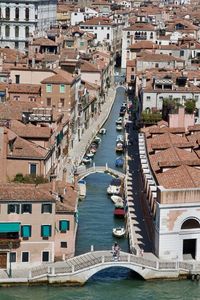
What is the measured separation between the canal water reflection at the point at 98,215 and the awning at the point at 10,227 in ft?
8.48

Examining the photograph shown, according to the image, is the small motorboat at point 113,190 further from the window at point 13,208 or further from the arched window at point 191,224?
the window at point 13,208

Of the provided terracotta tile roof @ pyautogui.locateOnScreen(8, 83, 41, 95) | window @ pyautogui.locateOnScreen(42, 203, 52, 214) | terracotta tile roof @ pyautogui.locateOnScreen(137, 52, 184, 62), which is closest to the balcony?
window @ pyautogui.locateOnScreen(42, 203, 52, 214)

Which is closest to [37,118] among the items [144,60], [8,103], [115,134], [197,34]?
[8,103]

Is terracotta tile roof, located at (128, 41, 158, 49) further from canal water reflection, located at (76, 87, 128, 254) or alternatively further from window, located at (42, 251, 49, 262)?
window, located at (42, 251, 49, 262)

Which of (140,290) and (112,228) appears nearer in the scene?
(140,290)

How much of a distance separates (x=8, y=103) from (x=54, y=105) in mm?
3702

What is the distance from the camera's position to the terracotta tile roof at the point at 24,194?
63.7 feet

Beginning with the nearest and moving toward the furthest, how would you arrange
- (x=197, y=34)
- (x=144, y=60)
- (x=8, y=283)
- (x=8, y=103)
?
(x=8, y=283), (x=8, y=103), (x=144, y=60), (x=197, y=34)

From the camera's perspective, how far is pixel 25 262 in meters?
19.5

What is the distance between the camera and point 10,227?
63.8 ft

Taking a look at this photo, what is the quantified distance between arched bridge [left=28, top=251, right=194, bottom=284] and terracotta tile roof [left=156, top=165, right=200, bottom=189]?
1.92 m

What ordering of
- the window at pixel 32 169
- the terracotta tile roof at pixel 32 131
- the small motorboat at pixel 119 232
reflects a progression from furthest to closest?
the terracotta tile roof at pixel 32 131, the window at pixel 32 169, the small motorboat at pixel 119 232

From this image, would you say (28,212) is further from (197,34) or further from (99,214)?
(197,34)

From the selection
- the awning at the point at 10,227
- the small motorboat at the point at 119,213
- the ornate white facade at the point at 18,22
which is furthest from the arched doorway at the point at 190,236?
the ornate white facade at the point at 18,22
